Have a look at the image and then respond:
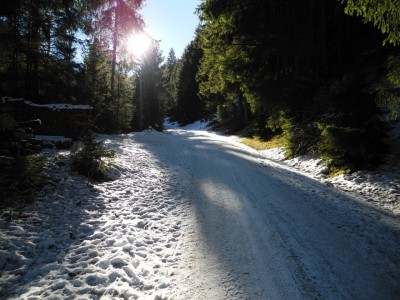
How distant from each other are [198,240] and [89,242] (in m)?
1.95

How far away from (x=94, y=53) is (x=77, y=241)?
1973 cm

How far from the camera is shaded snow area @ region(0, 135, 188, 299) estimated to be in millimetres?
3969

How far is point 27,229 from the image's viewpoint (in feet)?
16.9

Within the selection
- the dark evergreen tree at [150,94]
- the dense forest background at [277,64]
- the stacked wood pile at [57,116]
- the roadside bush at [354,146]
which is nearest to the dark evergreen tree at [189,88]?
the dark evergreen tree at [150,94]

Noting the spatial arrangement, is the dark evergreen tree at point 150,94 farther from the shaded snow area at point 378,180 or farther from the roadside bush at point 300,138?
the shaded snow area at point 378,180

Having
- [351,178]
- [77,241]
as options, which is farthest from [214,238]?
[351,178]

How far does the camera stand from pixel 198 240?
17.7 ft

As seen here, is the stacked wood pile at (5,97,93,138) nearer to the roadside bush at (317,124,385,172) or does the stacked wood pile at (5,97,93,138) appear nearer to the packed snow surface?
the packed snow surface

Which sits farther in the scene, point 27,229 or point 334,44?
point 334,44

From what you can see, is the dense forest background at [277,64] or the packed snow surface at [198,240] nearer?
the packed snow surface at [198,240]

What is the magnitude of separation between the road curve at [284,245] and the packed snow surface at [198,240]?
0.02 meters

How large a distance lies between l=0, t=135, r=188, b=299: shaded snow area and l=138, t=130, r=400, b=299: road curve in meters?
0.50

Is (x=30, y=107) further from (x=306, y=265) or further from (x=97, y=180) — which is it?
(x=306, y=265)

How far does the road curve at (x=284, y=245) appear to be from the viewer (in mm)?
4043
